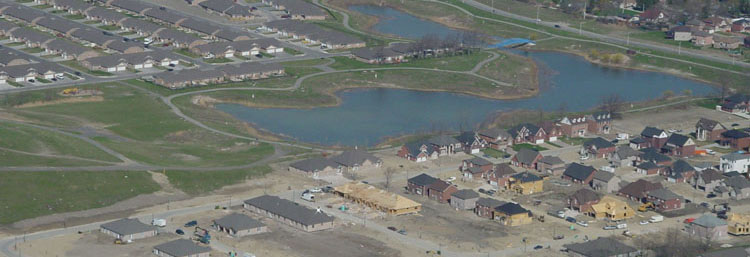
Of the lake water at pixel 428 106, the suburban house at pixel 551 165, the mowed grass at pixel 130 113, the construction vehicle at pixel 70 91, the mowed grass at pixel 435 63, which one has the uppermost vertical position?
the construction vehicle at pixel 70 91

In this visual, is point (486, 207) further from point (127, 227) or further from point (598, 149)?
point (127, 227)

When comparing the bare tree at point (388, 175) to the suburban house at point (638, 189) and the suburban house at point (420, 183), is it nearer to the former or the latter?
the suburban house at point (420, 183)

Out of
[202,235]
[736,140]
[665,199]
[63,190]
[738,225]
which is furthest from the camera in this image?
[736,140]

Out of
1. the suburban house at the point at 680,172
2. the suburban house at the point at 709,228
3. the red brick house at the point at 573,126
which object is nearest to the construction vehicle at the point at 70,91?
the red brick house at the point at 573,126

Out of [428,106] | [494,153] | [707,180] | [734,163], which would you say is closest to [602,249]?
[707,180]

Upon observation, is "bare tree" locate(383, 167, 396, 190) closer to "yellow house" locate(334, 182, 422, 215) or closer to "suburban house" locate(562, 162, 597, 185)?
"yellow house" locate(334, 182, 422, 215)
